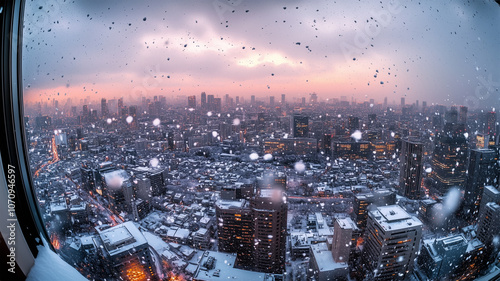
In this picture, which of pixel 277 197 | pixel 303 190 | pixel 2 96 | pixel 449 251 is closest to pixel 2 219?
pixel 2 96

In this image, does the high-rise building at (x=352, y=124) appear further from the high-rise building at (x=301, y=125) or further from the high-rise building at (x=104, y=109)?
the high-rise building at (x=104, y=109)

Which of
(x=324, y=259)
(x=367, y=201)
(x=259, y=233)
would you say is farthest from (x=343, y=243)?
(x=367, y=201)

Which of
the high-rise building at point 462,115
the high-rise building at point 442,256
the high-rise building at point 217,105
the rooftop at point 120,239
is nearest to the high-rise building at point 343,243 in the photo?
the high-rise building at point 442,256

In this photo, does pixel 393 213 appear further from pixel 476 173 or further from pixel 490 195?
pixel 476 173

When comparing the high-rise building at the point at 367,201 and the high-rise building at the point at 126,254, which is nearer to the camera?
the high-rise building at the point at 126,254

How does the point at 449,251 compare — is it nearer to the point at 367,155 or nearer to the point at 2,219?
the point at 2,219
